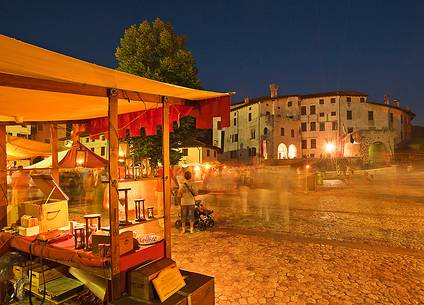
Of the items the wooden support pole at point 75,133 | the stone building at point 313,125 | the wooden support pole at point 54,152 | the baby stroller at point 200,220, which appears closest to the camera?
the wooden support pole at point 54,152

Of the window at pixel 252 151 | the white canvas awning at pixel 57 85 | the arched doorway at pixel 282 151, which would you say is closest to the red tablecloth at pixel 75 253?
the white canvas awning at pixel 57 85

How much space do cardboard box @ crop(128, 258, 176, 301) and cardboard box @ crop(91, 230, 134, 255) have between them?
1.20 ft

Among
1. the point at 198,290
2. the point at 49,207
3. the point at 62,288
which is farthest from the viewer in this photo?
the point at 49,207

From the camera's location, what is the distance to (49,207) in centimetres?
569

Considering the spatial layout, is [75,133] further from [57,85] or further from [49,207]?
[57,85]

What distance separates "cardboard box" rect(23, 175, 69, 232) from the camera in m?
5.56

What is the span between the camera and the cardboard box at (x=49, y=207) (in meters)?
5.56

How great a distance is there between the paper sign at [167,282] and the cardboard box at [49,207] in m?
2.87

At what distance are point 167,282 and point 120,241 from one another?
94 cm

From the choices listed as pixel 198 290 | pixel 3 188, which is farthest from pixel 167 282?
pixel 3 188

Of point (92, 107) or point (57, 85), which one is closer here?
point (57, 85)

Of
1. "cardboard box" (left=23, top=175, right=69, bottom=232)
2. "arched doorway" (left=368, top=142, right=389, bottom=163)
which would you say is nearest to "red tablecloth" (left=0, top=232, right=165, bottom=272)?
"cardboard box" (left=23, top=175, right=69, bottom=232)

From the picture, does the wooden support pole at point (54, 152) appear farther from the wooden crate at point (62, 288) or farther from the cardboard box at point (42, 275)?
the wooden crate at point (62, 288)

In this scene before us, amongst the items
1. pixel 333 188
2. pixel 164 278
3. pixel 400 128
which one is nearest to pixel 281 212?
pixel 164 278
